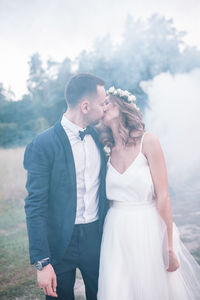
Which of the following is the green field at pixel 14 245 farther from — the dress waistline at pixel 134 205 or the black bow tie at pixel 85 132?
the black bow tie at pixel 85 132

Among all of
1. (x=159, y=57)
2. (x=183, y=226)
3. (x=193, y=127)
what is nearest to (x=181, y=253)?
(x=183, y=226)

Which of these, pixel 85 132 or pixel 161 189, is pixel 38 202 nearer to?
pixel 85 132

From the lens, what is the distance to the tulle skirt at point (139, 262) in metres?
2.00

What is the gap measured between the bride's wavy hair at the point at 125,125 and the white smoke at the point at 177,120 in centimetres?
797

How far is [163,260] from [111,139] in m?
1.10

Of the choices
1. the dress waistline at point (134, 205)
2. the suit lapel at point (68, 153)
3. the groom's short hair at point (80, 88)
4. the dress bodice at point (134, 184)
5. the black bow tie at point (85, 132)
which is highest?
the groom's short hair at point (80, 88)

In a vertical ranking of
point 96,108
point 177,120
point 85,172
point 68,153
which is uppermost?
point 177,120

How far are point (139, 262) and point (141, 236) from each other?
0.63 feet

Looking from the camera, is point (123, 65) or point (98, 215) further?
point (123, 65)

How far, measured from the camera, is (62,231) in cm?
204

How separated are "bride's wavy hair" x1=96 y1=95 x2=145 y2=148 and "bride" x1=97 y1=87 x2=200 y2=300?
0.06 ft

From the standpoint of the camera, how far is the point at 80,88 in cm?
231

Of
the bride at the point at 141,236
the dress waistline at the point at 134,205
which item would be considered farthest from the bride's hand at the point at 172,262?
the dress waistline at the point at 134,205

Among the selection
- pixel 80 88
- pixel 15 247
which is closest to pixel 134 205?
pixel 80 88
